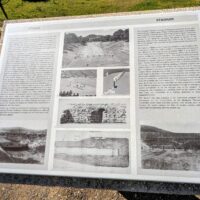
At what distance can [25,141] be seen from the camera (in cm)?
257

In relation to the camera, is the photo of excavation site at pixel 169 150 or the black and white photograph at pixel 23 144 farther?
the black and white photograph at pixel 23 144

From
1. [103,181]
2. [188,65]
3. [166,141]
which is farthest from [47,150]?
[188,65]

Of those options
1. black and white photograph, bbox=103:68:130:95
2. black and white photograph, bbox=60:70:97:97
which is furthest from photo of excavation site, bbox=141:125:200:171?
black and white photograph, bbox=60:70:97:97

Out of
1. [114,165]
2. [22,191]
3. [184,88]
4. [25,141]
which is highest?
[184,88]

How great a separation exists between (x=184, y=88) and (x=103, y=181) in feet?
3.06

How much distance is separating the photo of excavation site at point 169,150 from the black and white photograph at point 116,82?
1.24ft

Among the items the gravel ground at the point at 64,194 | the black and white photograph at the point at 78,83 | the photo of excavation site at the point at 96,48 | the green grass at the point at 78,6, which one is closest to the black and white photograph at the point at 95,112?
the black and white photograph at the point at 78,83

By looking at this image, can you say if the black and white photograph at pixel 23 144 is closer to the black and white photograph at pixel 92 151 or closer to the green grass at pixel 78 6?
the black and white photograph at pixel 92 151

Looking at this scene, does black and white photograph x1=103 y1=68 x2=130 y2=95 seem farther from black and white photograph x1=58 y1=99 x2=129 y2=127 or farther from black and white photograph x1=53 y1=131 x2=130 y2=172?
black and white photograph x1=53 y1=131 x2=130 y2=172

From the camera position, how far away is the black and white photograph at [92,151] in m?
2.37

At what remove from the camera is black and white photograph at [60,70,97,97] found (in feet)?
8.59

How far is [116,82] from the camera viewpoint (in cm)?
259

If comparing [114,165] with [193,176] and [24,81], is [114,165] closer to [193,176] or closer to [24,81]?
[193,176]

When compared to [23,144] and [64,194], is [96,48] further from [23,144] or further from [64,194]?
[64,194]
